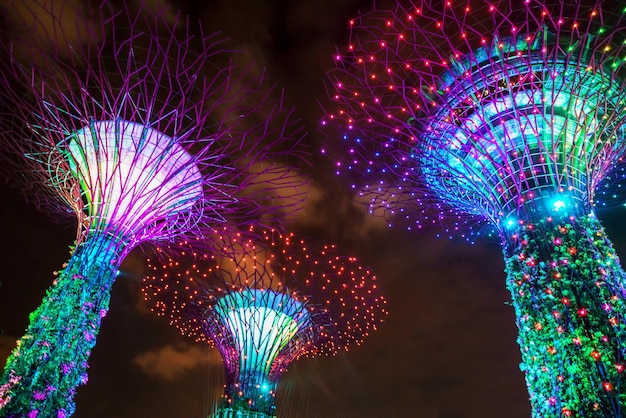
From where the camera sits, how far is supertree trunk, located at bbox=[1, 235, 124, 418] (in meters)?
9.70

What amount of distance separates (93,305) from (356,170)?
8264 mm

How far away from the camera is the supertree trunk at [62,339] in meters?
9.70

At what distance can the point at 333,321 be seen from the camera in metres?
20.7

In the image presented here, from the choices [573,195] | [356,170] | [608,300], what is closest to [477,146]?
[573,195]

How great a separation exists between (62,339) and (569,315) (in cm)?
1109

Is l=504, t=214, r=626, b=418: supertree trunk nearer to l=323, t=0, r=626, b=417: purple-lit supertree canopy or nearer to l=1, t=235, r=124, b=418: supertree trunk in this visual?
l=323, t=0, r=626, b=417: purple-lit supertree canopy

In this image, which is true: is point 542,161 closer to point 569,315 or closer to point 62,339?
point 569,315

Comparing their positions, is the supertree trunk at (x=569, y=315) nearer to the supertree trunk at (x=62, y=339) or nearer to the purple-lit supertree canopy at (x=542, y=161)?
the purple-lit supertree canopy at (x=542, y=161)

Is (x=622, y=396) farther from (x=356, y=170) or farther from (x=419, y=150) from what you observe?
(x=356, y=170)

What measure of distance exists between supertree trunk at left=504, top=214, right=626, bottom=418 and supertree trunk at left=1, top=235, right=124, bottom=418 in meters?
10.1

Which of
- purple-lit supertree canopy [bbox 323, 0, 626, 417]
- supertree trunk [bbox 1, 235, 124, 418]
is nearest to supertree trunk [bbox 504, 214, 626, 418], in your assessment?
purple-lit supertree canopy [bbox 323, 0, 626, 417]

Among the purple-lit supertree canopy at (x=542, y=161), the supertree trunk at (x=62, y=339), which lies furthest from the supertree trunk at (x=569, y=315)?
the supertree trunk at (x=62, y=339)

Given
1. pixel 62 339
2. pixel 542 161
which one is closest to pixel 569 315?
pixel 542 161

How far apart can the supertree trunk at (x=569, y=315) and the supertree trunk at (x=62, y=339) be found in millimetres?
10086
